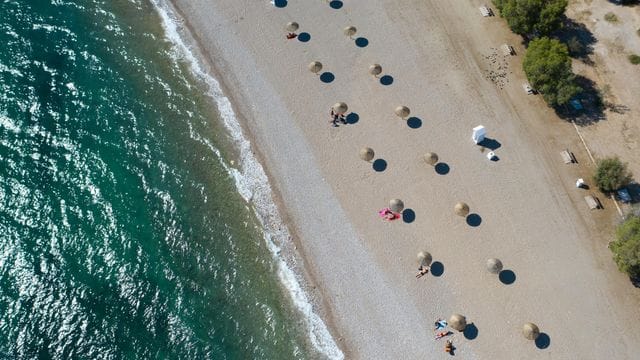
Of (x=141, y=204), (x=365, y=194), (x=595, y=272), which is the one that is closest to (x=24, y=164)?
(x=141, y=204)

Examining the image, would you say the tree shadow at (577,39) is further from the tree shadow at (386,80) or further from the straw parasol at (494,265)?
the straw parasol at (494,265)

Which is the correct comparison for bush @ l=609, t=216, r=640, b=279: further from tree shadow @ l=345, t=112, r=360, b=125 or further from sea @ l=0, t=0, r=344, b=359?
tree shadow @ l=345, t=112, r=360, b=125

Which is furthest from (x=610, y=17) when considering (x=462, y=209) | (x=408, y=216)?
(x=408, y=216)


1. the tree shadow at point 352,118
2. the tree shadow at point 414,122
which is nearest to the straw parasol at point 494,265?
the tree shadow at point 414,122

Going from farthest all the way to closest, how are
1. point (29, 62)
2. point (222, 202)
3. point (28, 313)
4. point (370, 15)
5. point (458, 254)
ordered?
point (370, 15) < point (29, 62) < point (222, 202) < point (458, 254) < point (28, 313)

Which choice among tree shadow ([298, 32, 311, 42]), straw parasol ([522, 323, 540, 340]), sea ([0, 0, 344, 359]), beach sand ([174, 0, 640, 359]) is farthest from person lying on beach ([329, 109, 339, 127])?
straw parasol ([522, 323, 540, 340])

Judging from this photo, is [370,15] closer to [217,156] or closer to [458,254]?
[217,156]
